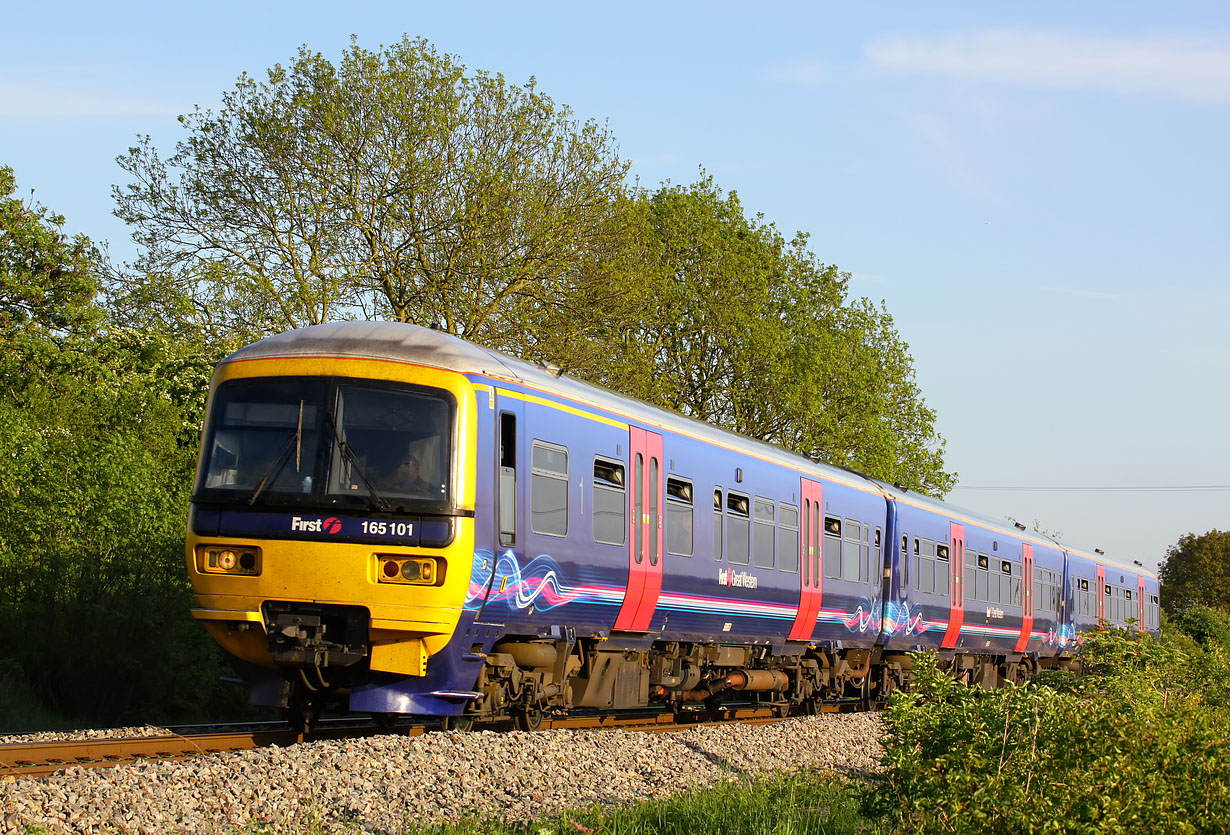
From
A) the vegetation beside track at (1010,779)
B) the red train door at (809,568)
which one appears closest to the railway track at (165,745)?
the vegetation beside track at (1010,779)

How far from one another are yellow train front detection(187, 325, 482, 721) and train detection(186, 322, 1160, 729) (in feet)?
0.05

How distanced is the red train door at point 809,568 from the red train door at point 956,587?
571 cm

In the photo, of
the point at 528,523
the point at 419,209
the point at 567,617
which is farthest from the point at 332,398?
the point at 419,209

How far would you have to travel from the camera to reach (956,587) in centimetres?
2275

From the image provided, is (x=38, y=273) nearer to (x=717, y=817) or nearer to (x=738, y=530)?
(x=738, y=530)

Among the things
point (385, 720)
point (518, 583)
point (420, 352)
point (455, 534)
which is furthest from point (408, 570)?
point (385, 720)

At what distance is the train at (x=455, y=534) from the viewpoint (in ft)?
33.1

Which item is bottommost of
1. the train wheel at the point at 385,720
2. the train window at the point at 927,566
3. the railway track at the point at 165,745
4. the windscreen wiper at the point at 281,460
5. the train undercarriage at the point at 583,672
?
the railway track at the point at 165,745

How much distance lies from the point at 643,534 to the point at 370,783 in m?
5.18

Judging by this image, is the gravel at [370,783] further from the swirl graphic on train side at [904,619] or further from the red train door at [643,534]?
the swirl graphic on train side at [904,619]

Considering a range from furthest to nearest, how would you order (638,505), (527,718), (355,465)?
(638,505)
(527,718)
(355,465)

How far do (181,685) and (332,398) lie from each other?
6.93m

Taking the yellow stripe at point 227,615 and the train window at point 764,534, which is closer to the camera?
the yellow stripe at point 227,615

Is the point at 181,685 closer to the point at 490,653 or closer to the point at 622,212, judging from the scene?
the point at 490,653
